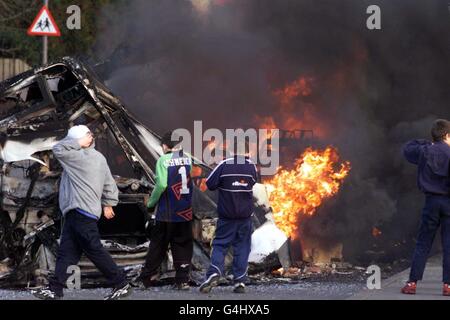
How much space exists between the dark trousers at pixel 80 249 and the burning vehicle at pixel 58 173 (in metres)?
1.23

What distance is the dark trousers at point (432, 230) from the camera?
8938 millimetres

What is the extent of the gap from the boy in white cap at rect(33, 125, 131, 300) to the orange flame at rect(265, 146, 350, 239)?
148 inches

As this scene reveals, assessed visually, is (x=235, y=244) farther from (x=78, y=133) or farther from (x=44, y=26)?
(x=44, y=26)

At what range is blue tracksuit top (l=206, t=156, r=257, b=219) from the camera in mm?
9484

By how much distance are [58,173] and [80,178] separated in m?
1.64

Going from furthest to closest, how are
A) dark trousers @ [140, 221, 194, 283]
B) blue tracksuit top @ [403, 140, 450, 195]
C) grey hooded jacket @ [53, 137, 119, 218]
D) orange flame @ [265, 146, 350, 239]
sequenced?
orange flame @ [265, 146, 350, 239], dark trousers @ [140, 221, 194, 283], blue tracksuit top @ [403, 140, 450, 195], grey hooded jacket @ [53, 137, 119, 218]

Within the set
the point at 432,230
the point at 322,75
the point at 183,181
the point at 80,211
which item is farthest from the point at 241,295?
the point at 322,75

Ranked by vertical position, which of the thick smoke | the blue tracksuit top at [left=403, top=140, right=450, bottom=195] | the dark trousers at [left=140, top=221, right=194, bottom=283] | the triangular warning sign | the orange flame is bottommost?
the dark trousers at [left=140, top=221, right=194, bottom=283]

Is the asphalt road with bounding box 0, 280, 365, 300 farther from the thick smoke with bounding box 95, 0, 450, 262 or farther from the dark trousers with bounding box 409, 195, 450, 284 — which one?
the thick smoke with bounding box 95, 0, 450, 262

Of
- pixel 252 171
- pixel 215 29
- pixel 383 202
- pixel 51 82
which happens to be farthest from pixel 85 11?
pixel 252 171

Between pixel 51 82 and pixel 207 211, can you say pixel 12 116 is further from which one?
pixel 207 211

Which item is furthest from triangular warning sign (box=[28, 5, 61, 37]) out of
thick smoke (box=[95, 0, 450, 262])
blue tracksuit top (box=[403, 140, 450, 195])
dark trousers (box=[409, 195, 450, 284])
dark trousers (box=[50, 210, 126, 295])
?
dark trousers (box=[409, 195, 450, 284])

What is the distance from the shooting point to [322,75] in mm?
14945
